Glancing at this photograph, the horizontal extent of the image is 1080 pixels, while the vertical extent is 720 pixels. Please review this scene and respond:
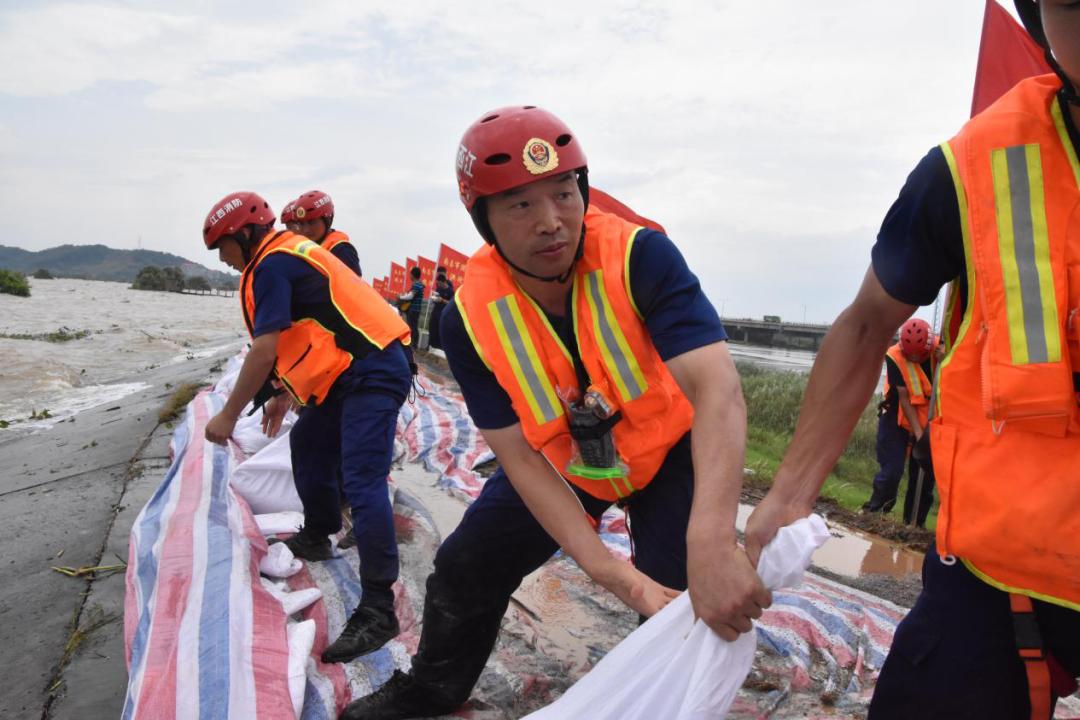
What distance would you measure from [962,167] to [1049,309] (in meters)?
0.28

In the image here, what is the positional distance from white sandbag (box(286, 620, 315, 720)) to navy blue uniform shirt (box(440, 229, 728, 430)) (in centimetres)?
126

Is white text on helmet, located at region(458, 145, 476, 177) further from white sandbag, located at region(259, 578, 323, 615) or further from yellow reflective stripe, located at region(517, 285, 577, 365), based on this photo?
white sandbag, located at region(259, 578, 323, 615)

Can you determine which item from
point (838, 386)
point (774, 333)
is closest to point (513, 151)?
point (838, 386)

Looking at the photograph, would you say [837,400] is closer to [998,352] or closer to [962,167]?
[998,352]

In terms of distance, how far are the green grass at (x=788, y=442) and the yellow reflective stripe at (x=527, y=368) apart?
13.4 feet

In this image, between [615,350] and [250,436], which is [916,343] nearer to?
[615,350]

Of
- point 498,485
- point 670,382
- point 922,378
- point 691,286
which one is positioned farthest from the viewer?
point 922,378

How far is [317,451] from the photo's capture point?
397 centimetres

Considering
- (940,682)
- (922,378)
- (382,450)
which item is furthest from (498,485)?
(922,378)

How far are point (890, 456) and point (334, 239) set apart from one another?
5320 millimetres

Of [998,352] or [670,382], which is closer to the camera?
[998,352]

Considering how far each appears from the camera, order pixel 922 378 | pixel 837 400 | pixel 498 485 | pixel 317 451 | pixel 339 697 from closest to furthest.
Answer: pixel 837 400
pixel 498 485
pixel 339 697
pixel 317 451
pixel 922 378

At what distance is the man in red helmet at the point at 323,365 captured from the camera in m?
3.38

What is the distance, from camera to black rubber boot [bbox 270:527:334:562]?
4.05 m
